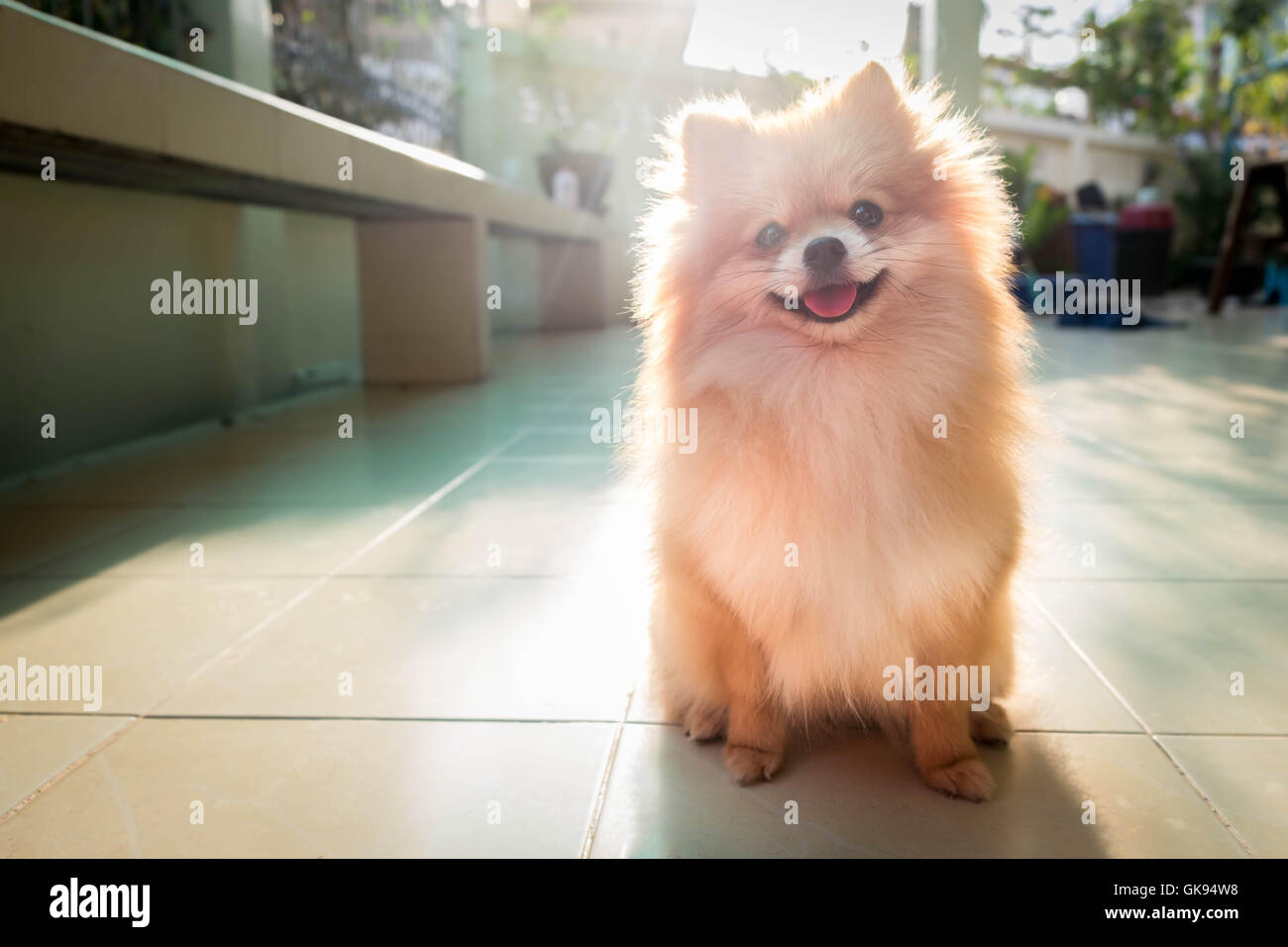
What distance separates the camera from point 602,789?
1562mm

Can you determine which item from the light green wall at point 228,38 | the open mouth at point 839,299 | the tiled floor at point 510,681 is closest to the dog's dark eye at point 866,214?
the open mouth at point 839,299

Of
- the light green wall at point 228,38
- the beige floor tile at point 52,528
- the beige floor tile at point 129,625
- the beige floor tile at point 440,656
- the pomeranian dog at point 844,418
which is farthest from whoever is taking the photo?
the light green wall at point 228,38

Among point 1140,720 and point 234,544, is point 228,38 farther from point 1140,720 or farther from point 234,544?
point 1140,720

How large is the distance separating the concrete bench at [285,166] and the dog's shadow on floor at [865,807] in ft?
7.77

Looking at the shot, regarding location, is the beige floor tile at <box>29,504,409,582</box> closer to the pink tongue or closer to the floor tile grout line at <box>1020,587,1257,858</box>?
the pink tongue

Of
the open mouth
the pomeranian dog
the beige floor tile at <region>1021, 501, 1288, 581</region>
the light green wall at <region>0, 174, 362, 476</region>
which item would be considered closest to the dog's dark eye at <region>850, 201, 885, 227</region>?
the pomeranian dog

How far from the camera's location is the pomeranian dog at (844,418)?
151 cm

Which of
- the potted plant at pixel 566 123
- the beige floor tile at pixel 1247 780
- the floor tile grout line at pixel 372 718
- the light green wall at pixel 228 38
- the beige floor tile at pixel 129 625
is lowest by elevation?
the beige floor tile at pixel 1247 780

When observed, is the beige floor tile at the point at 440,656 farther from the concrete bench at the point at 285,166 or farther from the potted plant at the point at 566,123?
the potted plant at the point at 566,123

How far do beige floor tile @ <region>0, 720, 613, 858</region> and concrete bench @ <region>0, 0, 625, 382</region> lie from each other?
1.78 m

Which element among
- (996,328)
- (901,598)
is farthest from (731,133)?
(901,598)

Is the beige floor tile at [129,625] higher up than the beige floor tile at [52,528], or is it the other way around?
the beige floor tile at [52,528]

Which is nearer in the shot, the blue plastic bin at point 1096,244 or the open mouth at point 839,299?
the open mouth at point 839,299

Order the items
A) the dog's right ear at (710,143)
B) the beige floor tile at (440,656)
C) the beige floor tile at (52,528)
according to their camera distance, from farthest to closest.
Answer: the beige floor tile at (52,528) < the beige floor tile at (440,656) < the dog's right ear at (710,143)
